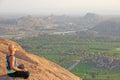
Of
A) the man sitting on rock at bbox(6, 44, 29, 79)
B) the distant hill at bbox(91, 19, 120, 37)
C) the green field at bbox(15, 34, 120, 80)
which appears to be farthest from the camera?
the distant hill at bbox(91, 19, 120, 37)

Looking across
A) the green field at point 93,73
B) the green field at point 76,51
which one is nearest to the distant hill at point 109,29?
the green field at point 76,51

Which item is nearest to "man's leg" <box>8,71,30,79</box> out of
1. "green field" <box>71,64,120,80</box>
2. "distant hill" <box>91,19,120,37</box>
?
"green field" <box>71,64,120,80</box>

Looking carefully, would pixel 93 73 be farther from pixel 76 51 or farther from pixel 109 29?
pixel 109 29

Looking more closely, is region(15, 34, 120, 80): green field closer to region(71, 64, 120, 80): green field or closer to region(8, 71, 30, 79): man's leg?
region(71, 64, 120, 80): green field

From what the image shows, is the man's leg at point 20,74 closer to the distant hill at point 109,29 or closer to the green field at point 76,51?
the green field at point 76,51

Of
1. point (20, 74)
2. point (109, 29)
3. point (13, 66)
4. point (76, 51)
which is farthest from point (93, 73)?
point (109, 29)

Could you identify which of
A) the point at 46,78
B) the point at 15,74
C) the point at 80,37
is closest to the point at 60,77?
the point at 46,78

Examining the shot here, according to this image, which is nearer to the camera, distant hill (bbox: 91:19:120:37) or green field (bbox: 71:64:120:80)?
green field (bbox: 71:64:120:80)

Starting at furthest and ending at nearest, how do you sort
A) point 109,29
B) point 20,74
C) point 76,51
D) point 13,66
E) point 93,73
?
1. point 109,29
2. point 76,51
3. point 93,73
4. point 20,74
5. point 13,66

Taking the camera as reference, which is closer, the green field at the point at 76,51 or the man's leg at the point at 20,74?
the man's leg at the point at 20,74

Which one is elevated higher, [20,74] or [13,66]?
[13,66]
